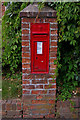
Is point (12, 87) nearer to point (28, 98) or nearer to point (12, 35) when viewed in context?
point (28, 98)

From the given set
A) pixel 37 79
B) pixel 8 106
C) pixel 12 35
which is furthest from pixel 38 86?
pixel 12 35

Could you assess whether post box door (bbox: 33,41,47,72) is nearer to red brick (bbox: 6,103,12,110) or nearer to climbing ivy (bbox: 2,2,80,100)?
climbing ivy (bbox: 2,2,80,100)

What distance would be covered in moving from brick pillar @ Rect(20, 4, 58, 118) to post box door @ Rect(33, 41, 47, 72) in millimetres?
92

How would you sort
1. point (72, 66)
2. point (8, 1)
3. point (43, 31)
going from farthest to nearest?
point (8, 1) → point (72, 66) → point (43, 31)

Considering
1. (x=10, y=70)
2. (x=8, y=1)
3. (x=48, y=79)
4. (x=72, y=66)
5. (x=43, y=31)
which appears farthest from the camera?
(x=10, y=70)

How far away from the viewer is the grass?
3.15 metres

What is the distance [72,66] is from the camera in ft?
10.7

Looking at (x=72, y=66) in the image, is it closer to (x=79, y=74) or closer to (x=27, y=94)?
(x=79, y=74)

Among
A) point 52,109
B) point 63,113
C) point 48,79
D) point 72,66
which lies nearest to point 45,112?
point 52,109

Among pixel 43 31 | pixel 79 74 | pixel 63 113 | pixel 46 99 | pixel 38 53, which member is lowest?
pixel 63 113

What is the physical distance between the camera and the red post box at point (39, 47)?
8.76ft

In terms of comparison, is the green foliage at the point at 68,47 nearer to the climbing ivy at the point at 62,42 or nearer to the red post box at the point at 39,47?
the climbing ivy at the point at 62,42

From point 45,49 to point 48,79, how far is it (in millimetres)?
551

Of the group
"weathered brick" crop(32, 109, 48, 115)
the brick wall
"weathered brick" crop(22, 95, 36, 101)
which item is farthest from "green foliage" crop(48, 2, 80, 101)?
"weathered brick" crop(22, 95, 36, 101)
